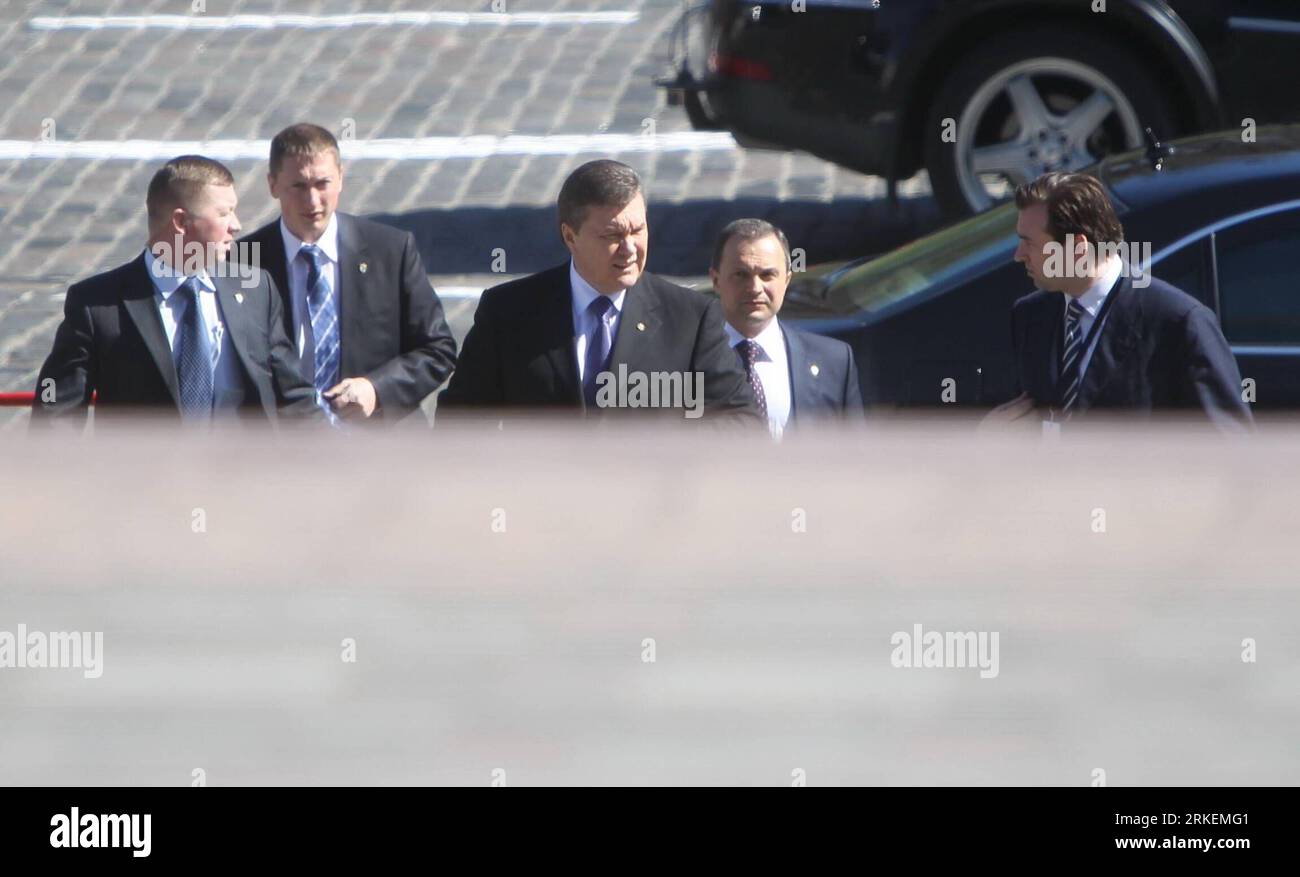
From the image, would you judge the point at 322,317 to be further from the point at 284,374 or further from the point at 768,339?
the point at 768,339

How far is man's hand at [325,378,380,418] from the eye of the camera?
575cm

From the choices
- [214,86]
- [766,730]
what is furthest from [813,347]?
[214,86]

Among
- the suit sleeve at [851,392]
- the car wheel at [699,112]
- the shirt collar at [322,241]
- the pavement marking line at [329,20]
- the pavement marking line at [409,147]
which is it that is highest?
the pavement marking line at [329,20]

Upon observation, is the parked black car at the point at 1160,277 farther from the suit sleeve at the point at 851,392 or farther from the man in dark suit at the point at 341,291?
the man in dark suit at the point at 341,291

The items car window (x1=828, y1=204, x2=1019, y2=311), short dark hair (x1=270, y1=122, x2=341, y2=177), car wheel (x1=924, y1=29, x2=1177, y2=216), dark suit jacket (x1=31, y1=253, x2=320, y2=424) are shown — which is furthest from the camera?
car wheel (x1=924, y1=29, x2=1177, y2=216)

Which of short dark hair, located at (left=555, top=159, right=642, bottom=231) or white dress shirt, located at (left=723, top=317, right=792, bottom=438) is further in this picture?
white dress shirt, located at (left=723, top=317, right=792, bottom=438)

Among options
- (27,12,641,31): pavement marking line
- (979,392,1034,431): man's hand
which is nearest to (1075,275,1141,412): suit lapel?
(979,392,1034,431): man's hand

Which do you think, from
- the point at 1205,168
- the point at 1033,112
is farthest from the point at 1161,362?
the point at 1033,112

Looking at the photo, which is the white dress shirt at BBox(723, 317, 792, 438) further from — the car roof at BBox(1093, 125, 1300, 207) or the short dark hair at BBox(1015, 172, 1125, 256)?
the car roof at BBox(1093, 125, 1300, 207)

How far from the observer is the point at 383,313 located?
6.00m

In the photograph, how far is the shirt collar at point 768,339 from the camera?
5.57 metres

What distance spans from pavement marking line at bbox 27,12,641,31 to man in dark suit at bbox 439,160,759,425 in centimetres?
1057

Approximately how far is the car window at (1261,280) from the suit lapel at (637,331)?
2.05 metres

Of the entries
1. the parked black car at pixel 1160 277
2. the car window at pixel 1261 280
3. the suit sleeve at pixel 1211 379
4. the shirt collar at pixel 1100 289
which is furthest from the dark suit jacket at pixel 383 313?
the car window at pixel 1261 280
